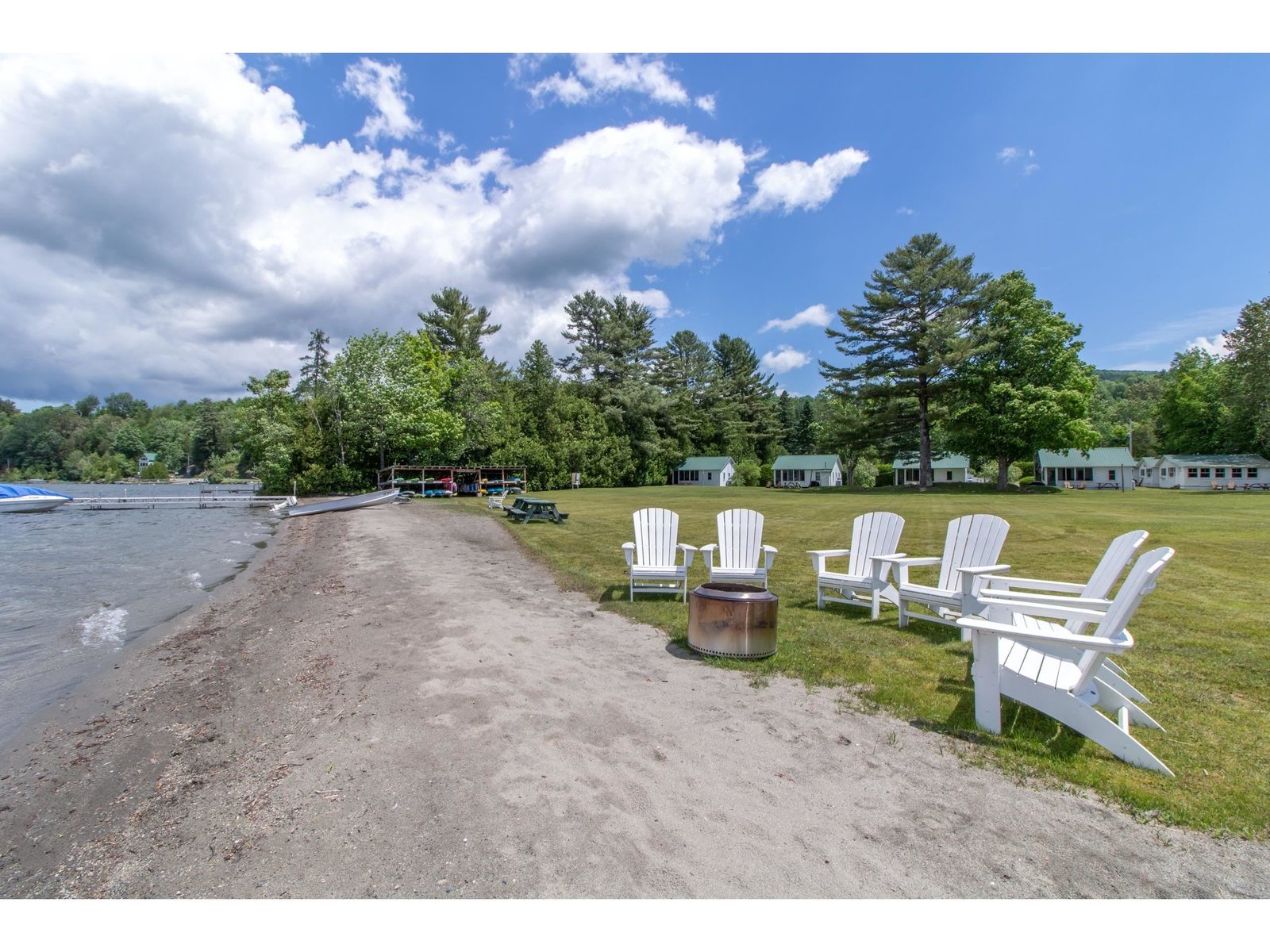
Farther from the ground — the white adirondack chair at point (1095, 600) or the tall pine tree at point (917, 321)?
the tall pine tree at point (917, 321)

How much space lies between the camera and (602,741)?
3.33 meters

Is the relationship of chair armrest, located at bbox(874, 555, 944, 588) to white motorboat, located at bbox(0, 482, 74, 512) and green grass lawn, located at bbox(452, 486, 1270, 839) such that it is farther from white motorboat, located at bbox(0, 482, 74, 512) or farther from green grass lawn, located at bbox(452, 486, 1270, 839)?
white motorboat, located at bbox(0, 482, 74, 512)

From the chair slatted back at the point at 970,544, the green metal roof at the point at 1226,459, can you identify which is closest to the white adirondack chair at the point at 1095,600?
the chair slatted back at the point at 970,544

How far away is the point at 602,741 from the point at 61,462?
121 meters

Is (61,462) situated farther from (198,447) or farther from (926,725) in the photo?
(926,725)

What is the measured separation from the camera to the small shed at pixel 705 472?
51406 mm

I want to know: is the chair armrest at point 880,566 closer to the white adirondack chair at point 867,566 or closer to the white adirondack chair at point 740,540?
the white adirondack chair at point 867,566

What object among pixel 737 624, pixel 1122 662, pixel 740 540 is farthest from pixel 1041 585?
pixel 740 540

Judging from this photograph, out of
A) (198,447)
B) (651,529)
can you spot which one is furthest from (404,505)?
(198,447)

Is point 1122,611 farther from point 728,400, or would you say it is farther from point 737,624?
point 728,400

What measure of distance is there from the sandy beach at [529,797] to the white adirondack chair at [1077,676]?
0.44 metres

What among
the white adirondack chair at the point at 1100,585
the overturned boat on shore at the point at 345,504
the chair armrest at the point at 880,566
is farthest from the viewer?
the overturned boat on shore at the point at 345,504

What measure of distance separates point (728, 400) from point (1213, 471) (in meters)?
38.6

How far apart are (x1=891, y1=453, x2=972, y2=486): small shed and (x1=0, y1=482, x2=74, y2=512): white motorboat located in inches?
2238
